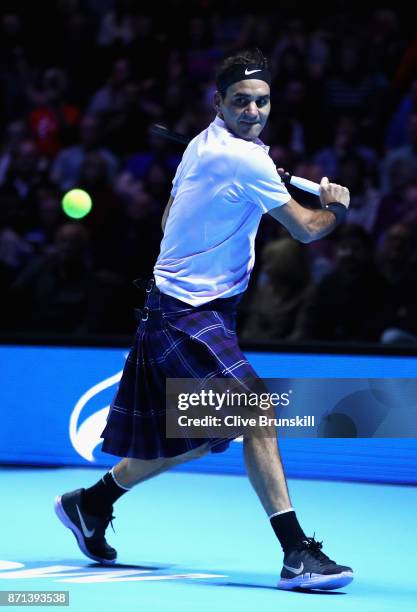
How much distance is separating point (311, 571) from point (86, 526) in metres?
1.02

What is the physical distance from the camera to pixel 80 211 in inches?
426

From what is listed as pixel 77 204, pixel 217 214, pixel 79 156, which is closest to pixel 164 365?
pixel 217 214

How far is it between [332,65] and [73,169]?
2.60 meters

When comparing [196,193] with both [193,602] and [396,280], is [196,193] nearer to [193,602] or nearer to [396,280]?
[193,602]

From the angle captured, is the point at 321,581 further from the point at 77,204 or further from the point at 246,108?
the point at 77,204

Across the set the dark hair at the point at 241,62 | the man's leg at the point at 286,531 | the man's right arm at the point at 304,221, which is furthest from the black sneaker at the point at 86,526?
the dark hair at the point at 241,62

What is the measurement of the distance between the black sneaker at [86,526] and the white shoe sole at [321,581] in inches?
33.0

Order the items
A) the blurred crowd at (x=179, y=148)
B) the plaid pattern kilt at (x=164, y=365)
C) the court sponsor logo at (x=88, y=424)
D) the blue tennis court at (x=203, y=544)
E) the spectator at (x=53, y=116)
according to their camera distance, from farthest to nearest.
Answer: the spectator at (x=53, y=116), the blurred crowd at (x=179, y=148), the court sponsor logo at (x=88, y=424), the plaid pattern kilt at (x=164, y=365), the blue tennis court at (x=203, y=544)

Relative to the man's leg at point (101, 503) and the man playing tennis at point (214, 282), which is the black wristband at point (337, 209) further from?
the man's leg at point (101, 503)

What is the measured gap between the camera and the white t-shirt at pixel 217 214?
4.84 metres

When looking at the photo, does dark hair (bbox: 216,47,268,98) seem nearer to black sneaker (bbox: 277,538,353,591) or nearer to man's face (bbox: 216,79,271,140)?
man's face (bbox: 216,79,271,140)

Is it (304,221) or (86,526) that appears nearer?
(304,221)

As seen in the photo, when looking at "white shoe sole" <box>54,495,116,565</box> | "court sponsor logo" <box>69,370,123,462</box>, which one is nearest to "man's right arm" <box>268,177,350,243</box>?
"white shoe sole" <box>54,495,116,565</box>

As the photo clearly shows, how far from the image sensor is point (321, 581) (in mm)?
4656
